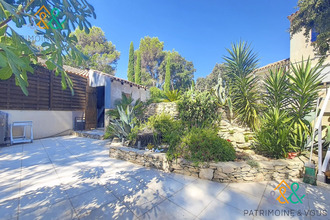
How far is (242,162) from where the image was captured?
3.72 meters

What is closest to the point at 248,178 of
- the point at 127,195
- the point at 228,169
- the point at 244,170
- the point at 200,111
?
the point at 244,170

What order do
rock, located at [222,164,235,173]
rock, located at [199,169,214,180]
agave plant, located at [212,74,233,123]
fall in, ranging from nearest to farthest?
1. rock, located at [222,164,235,173]
2. rock, located at [199,169,214,180]
3. agave plant, located at [212,74,233,123]

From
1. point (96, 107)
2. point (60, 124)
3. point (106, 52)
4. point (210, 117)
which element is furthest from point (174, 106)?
point (106, 52)

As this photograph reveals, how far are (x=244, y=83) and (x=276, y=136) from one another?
237 cm

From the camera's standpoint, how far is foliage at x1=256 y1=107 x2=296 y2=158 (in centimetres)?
402

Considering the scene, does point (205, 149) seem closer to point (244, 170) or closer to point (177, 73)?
point (244, 170)

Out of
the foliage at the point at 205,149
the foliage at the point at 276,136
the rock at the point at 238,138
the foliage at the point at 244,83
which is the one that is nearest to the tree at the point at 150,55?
the foliage at the point at 244,83

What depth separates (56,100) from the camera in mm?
9461

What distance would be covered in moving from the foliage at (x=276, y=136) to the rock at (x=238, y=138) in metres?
0.56

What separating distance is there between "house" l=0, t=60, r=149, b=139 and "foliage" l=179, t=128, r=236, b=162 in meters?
4.97

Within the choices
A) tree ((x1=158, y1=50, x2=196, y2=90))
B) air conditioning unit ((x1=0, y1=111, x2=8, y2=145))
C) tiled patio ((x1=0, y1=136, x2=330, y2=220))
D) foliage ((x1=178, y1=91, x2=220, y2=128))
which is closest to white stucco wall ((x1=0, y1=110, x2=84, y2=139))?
air conditioning unit ((x1=0, y1=111, x2=8, y2=145))

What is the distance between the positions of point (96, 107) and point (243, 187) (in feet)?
37.7

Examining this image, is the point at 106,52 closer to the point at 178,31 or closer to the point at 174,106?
the point at 178,31

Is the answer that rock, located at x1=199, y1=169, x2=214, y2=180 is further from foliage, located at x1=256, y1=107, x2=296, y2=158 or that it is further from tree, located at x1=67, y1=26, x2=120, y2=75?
tree, located at x1=67, y1=26, x2=120, y2=75
